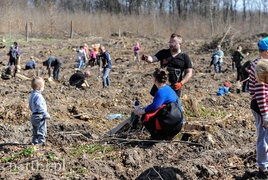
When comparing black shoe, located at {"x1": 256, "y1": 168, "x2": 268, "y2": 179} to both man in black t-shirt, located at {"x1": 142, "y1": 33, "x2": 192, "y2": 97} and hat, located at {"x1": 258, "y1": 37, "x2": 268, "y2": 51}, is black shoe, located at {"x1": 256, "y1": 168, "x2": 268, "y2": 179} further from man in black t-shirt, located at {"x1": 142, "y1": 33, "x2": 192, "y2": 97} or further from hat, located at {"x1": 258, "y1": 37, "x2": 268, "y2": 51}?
man in black t-shirt, located at {"x1": 142, "y1": 33, "x2": 192, "y2": 97}

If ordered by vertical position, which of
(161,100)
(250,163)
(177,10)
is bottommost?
(250,163)

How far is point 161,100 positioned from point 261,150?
1.59 m

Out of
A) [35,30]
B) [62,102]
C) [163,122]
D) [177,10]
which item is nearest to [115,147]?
[163,122]

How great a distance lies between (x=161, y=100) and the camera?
595cm

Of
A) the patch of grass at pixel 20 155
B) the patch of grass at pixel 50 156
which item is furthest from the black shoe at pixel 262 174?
the patch of grass at pixel 20 155

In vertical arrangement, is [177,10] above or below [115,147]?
above

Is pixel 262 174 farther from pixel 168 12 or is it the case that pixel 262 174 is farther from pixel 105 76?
pixel 168 12

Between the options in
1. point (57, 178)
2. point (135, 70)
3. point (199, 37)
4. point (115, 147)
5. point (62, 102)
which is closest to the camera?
point (57, 178)

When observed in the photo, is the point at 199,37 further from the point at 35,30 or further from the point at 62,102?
the point at 62,102

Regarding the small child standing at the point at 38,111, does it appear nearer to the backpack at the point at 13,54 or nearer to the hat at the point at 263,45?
the hat at the point at 263,45

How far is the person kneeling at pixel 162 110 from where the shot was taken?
5.96 meters

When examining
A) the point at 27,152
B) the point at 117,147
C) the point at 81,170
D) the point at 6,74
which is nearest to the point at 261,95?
the point at 81,170

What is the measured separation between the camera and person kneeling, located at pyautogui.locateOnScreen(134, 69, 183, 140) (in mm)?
5965

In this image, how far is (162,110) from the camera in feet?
19.7
